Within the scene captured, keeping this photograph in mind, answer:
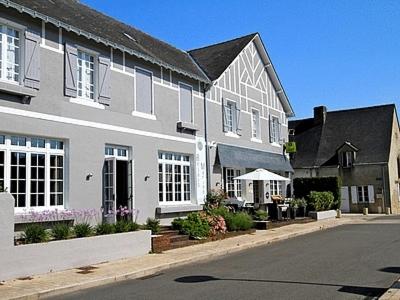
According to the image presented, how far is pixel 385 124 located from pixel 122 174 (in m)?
31.2

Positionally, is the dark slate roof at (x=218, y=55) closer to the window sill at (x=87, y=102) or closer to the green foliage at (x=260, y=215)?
the green foliage at (x=260, y=215)

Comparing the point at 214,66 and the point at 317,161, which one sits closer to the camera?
the point at 214,66

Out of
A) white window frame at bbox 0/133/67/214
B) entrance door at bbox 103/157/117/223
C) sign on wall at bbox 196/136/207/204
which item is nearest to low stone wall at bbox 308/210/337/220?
sign on wall at bbox 196/136/207/204

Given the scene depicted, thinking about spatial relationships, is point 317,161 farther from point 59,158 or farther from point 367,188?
point 59,158

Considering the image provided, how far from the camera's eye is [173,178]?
18.1 metres

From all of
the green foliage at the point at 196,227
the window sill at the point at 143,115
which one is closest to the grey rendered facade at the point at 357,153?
the green foliage at the point at 196,227

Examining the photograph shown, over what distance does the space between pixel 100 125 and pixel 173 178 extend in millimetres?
4522

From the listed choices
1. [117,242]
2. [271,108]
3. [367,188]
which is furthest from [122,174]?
[367,188]

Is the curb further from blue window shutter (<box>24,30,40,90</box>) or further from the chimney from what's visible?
the chimney

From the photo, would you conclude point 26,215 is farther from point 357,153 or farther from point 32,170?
point 357,153

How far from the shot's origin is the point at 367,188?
126ft

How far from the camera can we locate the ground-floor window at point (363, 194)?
38.2m

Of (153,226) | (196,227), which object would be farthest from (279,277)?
(196,227)

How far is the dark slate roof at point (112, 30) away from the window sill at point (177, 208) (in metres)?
5.13
